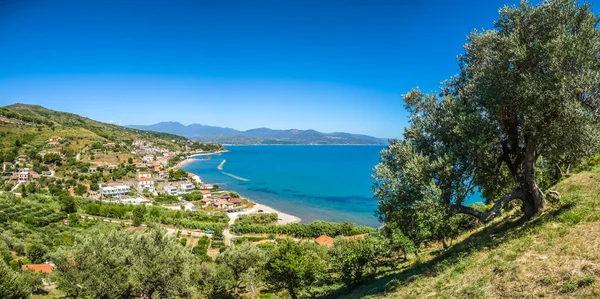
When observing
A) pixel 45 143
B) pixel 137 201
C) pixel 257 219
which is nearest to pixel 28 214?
pixel 137 201

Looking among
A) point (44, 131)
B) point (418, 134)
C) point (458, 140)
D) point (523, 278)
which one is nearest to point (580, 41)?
point (458, 140)

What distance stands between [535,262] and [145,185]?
103 meters

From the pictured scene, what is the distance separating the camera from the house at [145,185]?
92669 millimetres

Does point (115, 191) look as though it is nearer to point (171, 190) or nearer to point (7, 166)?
point (171, 190)

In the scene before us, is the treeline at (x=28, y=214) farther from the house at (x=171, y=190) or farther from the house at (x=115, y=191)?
the house at (x=171, y=190)

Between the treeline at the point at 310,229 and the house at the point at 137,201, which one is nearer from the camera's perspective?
the treeline at the point at 310,229

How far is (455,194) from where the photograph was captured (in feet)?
34.3

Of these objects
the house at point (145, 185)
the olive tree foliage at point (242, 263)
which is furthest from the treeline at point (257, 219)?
the house at point (145, 185)

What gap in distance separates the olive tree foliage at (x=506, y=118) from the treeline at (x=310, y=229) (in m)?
39.1

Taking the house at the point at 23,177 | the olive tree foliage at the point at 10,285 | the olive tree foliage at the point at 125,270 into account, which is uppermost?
the olive tree foliage at the point at 125,270

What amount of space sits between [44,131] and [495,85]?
154802 millimetres

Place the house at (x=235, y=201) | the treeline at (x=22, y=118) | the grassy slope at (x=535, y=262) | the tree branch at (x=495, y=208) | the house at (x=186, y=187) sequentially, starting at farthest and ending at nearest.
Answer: the treeline at (x=22, y=118) → the house at (x=186, y=187) → the house at (x=235, y=201) → the tree branch at (x=495, y=208) → the grassy slope at (x=535, y=262)

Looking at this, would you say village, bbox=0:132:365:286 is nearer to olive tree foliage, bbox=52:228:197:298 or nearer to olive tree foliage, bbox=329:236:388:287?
olive tree foliage, bbox=52:228:197:298

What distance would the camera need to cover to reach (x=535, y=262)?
25.0 feet
